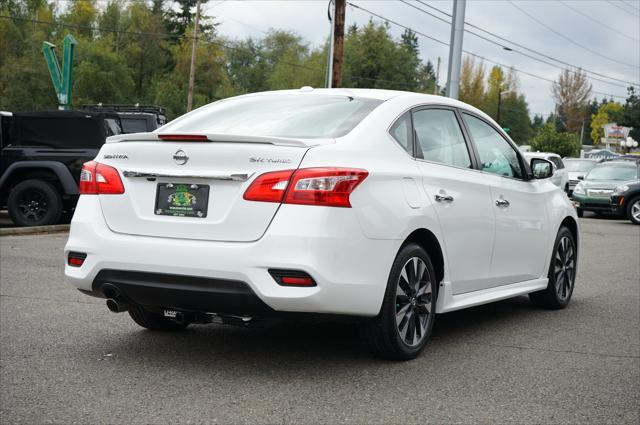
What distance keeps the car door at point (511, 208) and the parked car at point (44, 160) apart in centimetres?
893

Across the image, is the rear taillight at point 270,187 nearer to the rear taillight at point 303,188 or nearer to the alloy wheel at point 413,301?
the rear taillight at point 303,188

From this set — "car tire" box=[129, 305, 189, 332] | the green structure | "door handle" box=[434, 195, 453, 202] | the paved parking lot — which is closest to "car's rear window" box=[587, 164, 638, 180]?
the green structure

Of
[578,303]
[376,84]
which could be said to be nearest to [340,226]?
[578,303]

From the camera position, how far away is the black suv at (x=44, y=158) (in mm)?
14195

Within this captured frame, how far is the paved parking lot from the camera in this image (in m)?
4.20

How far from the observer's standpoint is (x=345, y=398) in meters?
4.43

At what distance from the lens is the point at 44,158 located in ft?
46.9

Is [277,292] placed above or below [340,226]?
below

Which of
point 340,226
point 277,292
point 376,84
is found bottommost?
point 277,292

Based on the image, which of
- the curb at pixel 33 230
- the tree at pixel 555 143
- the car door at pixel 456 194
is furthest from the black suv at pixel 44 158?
the tree at pixel 555 143

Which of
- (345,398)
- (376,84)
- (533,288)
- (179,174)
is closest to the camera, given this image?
(345,398)

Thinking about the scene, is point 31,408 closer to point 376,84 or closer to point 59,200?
point 59,200

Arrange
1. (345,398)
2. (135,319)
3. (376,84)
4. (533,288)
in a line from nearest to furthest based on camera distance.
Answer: (345,398)
(135,319)
(533,288)
(376,84)

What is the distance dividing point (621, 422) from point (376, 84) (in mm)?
84286
